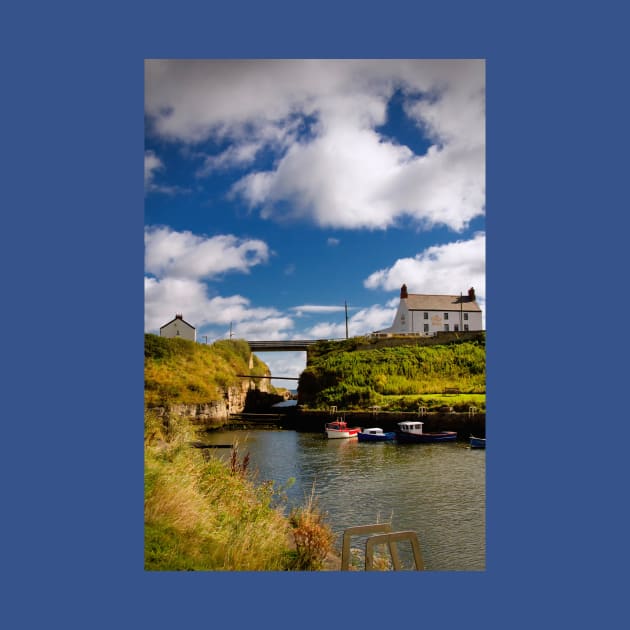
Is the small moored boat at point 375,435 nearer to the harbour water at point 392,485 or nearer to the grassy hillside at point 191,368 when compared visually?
the harbour water at point 392,485

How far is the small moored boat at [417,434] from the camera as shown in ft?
40.1

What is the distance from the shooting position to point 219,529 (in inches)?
184

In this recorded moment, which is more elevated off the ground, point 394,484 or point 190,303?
point 190,303

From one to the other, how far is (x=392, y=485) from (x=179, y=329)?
351cm

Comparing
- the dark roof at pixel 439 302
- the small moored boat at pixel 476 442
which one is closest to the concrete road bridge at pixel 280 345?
the dark roof at pixel 439 302

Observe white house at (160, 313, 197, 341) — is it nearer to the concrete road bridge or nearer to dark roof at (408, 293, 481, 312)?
the concrete road bridge

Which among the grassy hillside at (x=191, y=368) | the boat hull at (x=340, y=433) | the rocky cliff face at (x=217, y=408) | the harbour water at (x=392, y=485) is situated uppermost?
the grassy hillside at (x=191, y=368)

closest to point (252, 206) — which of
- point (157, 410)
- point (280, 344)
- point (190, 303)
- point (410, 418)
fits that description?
point (190, 303)

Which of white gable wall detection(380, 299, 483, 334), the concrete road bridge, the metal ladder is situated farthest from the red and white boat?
the metal ladder

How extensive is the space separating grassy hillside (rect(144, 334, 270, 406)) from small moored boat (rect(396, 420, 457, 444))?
19.0 feet

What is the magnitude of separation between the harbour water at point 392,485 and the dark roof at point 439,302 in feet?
6.36

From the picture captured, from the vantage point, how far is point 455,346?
27.6 ft

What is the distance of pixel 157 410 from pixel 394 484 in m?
3.18

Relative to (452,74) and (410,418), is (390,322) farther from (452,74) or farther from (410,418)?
(410,418)
